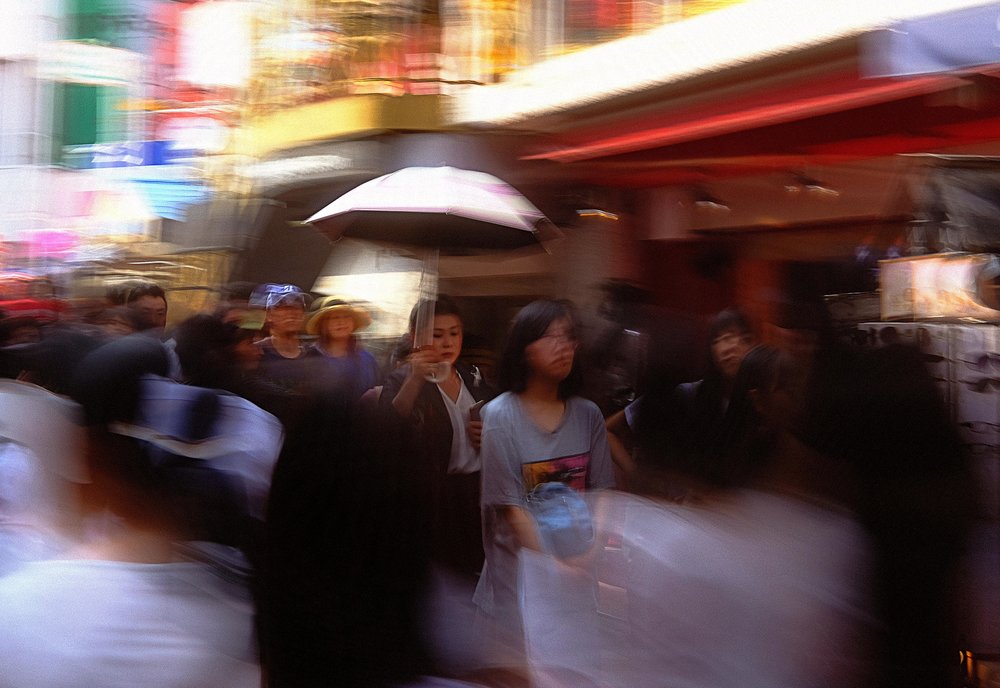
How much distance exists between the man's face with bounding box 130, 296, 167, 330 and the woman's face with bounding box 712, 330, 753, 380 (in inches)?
182

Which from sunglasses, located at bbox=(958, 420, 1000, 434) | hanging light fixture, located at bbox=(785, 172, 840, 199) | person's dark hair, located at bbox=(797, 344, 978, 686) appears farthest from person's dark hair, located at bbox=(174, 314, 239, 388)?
hanging light fixture, located at bbox=(785, 172, 840, 199)

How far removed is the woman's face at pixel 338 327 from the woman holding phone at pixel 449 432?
4.05 ft

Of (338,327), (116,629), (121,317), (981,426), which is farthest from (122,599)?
(121,317)

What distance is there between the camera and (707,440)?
2.03m

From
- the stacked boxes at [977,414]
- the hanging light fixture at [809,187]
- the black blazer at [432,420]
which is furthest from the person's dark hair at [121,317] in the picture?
the stacked boxes at [977,414]

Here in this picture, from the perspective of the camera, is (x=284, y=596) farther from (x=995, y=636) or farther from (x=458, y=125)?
(x=458, y=125)

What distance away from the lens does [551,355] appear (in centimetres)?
377

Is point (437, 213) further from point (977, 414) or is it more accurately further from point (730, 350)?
point (730, 350)

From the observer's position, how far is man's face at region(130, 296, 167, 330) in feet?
22.0

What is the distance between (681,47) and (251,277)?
578 cm

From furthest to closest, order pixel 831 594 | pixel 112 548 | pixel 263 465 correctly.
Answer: pixel 263 465
pixel 112 548
pixel 831 594

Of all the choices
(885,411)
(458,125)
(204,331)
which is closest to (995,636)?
(885,411)

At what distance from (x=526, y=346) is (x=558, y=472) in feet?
1.50

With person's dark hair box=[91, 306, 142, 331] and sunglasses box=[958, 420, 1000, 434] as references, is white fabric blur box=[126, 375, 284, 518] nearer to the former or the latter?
sunglasses box=[958, 420, 1000, 434]
